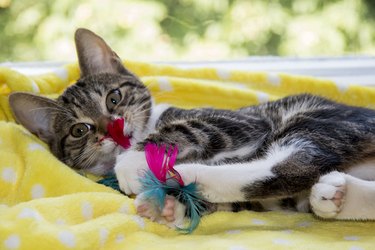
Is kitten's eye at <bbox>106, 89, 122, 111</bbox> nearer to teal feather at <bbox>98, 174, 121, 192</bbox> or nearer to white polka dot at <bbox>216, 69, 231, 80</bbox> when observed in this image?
teal feather at <bbox>98, 174, 121, 192</bbox>

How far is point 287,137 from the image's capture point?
1.54 m

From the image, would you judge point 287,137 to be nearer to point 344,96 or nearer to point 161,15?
point 344,96

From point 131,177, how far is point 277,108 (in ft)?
1.93

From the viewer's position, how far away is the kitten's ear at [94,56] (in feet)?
6.16

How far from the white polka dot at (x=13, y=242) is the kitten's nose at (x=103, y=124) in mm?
600

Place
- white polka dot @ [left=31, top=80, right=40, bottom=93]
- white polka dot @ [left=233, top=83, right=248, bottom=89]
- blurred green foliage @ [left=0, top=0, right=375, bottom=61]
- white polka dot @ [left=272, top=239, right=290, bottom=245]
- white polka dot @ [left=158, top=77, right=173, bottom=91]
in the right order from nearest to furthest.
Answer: white polka dot @ [left=272, top=239, right=290, bottom=245] → white polka dot @ [left=31, top=80, right=40, bottom=93] → white polka dot @ [left=158, top=77, right=173, bottom=91] → white polka dot @ [left=233, top=83, right=248, bottom=89] → blurred green foliage @ [left=0, top=0, right=375, bottom=61]

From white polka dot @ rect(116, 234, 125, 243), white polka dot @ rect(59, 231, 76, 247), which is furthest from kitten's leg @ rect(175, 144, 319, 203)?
white polka dot @ rect(59, 231, 76, 247)

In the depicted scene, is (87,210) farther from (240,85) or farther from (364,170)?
(240,85)

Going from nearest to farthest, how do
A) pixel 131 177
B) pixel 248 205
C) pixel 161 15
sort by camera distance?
pixel 131 177
pixel 248 205
pixel 161 15

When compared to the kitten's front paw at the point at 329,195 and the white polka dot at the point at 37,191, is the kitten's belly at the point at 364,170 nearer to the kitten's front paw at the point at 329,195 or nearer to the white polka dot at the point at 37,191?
the kitten's front paw at the point at 329,195

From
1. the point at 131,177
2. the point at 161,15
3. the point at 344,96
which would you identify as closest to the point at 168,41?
the point at 161,15

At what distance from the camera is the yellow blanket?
1.19m

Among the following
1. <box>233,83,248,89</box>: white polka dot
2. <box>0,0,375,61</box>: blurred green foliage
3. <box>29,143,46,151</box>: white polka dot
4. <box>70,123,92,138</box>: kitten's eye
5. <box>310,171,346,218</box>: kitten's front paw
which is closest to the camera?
<box>310,171,346,218</box>: kitten's front paw

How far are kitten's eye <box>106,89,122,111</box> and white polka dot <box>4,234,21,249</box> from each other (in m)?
0.73
